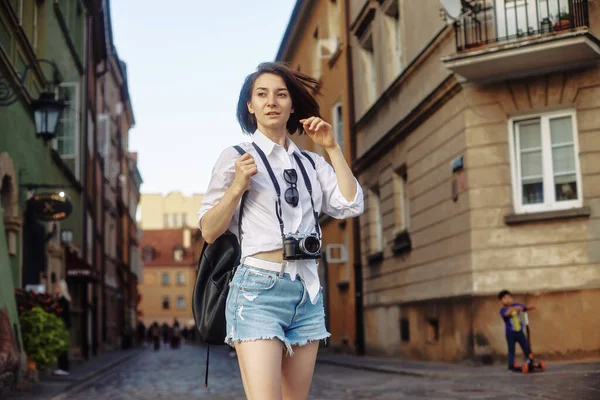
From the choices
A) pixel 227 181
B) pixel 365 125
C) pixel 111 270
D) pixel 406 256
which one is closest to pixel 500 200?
pixel 406 256

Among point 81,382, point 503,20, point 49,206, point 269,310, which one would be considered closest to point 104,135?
point 49,206

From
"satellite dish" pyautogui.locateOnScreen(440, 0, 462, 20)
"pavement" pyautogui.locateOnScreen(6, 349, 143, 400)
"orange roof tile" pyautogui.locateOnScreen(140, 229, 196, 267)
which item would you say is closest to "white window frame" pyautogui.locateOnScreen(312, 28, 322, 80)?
"pavement" pyautogui.locateOnScreen(6, 349, 143, 400)

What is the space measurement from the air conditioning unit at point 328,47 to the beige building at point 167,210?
84.2 m

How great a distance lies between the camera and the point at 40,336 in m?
14.2

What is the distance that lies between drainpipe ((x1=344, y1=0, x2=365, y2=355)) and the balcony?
9478mm

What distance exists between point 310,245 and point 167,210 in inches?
4467

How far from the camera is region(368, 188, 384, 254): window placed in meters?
24.5

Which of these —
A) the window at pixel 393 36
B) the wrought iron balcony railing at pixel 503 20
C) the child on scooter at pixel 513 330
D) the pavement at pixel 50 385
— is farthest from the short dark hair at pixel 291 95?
the window at pixel 393 36

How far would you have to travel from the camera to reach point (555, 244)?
1599 centimetres

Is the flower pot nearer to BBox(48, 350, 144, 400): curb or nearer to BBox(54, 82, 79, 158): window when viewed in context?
BBox(48, 350, 144, 400): curb

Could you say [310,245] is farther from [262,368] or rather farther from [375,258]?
[375,258]

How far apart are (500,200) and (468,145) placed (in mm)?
1095

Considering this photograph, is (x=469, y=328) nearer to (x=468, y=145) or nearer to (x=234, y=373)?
(x=468, y=145)

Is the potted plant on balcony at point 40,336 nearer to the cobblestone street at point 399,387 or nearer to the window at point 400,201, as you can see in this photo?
the cobblestone street at point 399,387
